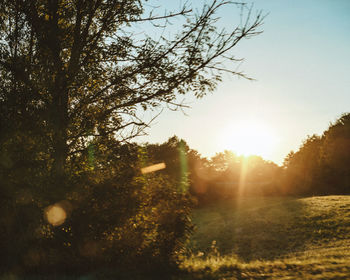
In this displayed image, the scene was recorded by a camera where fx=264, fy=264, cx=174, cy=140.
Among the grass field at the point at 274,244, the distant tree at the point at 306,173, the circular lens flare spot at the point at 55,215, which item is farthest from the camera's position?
the distant tree at the point at 306,173

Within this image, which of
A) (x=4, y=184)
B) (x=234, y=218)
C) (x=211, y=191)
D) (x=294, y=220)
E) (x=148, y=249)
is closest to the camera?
(x=4, y=184)

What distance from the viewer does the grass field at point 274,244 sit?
6.88m

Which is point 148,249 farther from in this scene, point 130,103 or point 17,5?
point 17,5

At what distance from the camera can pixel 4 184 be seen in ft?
18.7

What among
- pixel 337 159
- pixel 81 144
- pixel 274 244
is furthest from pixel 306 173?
pixel 81 144

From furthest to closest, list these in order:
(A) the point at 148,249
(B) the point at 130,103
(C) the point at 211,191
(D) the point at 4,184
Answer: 1. (C) the point at 211,191
2. (B) the point at 130,103
3. (A) the point at 148,249
4. (D) the point at 4,184

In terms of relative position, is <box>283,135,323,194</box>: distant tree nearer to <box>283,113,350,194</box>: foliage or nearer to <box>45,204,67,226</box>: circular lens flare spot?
<box>283,113,350,194</box>: foliage

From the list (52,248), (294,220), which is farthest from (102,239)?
(294,220)

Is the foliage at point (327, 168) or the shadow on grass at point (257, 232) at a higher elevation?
the foliage at point (327, 168)

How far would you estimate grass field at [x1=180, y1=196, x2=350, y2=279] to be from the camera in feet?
22.6

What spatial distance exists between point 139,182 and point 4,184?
3.09m

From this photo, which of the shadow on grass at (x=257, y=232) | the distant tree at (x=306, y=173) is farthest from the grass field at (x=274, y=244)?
the distant tree at (x=306, y=173)

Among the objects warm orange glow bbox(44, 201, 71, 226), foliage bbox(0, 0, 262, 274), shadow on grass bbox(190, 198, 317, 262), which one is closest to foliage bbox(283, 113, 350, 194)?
shadow on grass bbox(190, 198, 317, 262)

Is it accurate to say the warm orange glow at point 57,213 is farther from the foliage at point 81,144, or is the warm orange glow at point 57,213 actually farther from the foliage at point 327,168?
the foliage at point 327,168
